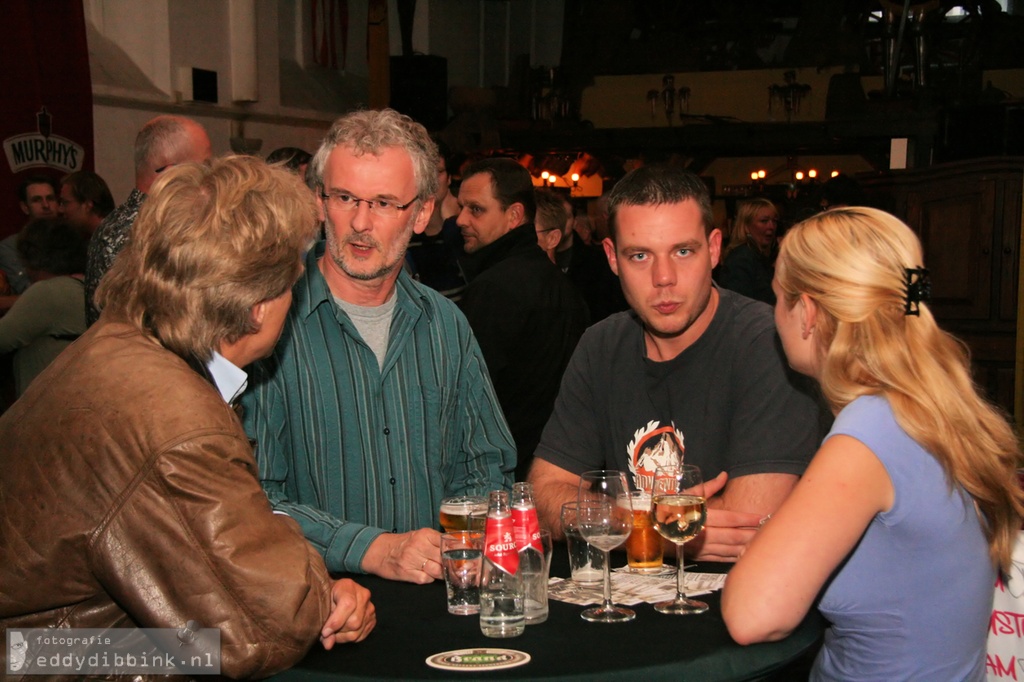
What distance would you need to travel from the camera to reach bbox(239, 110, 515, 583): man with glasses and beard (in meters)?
2.42

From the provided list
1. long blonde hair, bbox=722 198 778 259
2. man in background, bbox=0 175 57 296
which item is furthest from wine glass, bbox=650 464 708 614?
long blonde hair, bbox=722 198 778 259

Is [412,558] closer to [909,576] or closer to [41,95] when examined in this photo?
[909,576]

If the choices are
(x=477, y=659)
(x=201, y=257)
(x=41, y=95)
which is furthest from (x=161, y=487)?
(x=41, y=95)

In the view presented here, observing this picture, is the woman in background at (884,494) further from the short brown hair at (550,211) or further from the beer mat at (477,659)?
the short brown hair at (550,211)

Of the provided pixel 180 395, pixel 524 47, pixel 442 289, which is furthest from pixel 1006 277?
pixel 524 47

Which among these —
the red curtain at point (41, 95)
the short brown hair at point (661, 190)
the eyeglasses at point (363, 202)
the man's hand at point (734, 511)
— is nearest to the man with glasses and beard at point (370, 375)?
the eyeglasses at point (363, 202)

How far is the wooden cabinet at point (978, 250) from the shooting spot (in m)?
5.75

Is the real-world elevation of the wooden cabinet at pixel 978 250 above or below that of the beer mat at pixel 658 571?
above

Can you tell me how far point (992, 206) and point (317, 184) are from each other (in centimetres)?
468

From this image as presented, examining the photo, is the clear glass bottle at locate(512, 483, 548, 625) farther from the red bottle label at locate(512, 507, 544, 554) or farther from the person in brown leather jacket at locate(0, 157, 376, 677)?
the person in brown leather jacket at locate(0, 157, 376, 677)

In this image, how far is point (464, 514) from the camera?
2.08 metres

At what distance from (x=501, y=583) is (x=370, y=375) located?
907mm

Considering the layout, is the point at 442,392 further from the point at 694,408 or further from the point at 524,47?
the point at 524,47

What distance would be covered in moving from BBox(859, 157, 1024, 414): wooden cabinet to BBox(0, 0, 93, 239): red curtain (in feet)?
20.7
